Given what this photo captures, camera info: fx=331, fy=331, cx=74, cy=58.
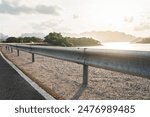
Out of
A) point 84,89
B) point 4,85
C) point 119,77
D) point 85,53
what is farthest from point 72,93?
point 119,77

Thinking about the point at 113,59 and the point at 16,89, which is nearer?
the point at 113,59

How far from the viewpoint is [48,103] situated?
6387 mm

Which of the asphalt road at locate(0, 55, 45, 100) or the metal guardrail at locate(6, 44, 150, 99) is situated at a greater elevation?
the metal guardrail at locate(6, 44, 150, 99)

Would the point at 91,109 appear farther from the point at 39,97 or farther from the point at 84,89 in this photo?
the point at 84,89

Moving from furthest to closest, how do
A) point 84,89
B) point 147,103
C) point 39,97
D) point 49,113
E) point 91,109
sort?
point 84,89 → point 39,97 → point 147,103 → point 91,109 → point 49,113

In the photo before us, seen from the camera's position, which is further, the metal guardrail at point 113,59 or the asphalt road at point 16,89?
the asphalt road at point 16,89

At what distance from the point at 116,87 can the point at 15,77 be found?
353 centimetres

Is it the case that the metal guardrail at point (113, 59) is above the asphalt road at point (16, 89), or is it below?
above

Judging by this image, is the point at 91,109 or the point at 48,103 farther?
the point at 48,103

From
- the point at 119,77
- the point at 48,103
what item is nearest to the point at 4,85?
the point at 48,103

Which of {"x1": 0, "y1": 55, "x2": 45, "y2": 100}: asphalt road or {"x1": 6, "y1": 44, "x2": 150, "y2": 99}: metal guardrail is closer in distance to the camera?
{"x1": 6, "y1": 44, "x2": 150, "y2": 99}: metal guardrail

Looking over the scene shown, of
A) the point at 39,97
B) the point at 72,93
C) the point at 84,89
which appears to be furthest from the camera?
the point at 84,89

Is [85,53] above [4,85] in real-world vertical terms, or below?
above

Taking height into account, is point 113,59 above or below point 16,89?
above
